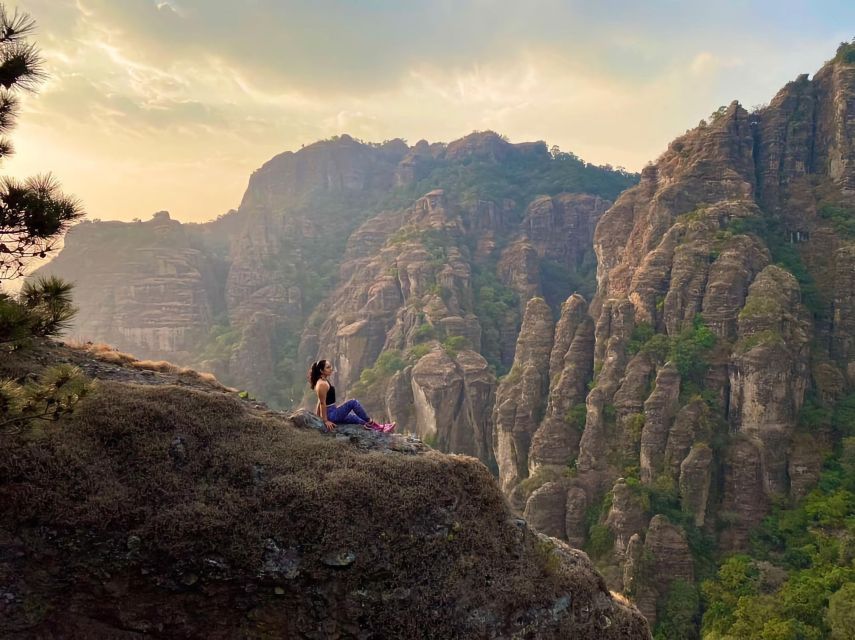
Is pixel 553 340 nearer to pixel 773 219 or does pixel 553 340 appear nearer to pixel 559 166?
pixel 773 219

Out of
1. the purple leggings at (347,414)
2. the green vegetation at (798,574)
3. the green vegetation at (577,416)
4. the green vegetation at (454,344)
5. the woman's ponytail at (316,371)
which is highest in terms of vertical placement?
the woman's ponytail at (316,371)

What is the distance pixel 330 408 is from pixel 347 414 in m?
0.39

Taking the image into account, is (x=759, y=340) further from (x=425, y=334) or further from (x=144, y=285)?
(x=144, y=285)

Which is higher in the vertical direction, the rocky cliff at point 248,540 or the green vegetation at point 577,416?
the rocky cliff at point 248,540

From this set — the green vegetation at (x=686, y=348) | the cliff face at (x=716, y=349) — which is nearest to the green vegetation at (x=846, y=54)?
the cliff face at (x=716, y=349)

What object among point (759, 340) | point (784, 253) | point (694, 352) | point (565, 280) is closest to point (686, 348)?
point (694, 352)

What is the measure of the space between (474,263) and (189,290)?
54665mm

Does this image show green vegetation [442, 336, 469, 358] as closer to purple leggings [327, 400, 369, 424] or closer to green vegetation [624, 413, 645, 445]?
green vegetation [624, 413, 645, 445]

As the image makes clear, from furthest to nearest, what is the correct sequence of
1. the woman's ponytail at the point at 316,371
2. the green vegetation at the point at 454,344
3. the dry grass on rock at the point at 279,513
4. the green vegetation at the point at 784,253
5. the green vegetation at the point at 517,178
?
1. the green vegetation at the point at 517,178
2. the green vegetation at the point at 454,344
3. the green vegetation at the point at 784,253
4. the woman's ponytail at the point at 316,371
5. the dry grass on rock at the point at 279,513

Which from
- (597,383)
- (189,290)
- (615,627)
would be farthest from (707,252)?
(189,290)

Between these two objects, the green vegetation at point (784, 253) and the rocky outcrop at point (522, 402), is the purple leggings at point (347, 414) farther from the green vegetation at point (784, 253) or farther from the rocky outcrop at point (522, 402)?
the green vegetation at point (784, 253)

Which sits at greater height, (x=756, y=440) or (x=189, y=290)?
(x=189, y=290)

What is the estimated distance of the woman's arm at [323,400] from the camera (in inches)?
433

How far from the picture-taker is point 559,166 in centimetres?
12700
